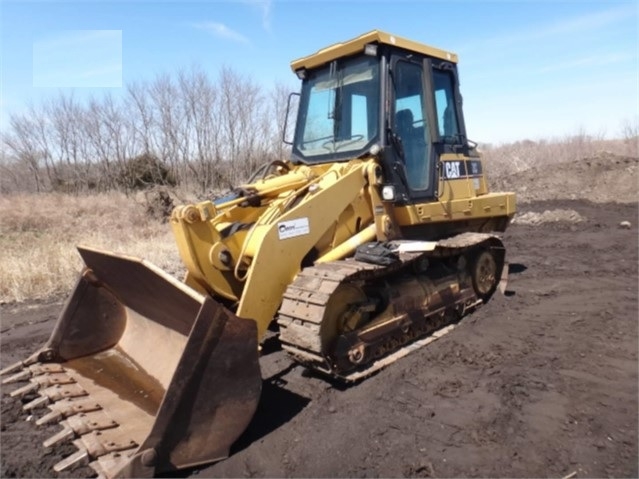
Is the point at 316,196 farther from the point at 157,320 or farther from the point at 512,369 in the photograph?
the point at 512,369

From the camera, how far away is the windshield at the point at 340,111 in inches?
199

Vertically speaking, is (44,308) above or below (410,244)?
below

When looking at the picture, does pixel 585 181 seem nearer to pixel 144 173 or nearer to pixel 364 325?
pixel 364 325

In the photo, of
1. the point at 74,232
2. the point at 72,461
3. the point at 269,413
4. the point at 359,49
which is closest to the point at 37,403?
the point at 72,461

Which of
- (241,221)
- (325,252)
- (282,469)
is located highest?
(241,221)

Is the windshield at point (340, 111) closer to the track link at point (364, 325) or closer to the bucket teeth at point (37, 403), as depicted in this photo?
the track link at point (364, 325)

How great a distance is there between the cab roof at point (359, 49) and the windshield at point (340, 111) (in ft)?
0.35

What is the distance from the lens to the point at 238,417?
3279 mm

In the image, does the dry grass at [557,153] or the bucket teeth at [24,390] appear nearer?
the bucket teeth at [24,390]

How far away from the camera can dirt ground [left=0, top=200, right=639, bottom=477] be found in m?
3.13

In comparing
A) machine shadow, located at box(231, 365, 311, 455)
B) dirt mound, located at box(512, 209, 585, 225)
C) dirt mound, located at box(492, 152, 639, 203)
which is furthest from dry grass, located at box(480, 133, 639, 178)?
machine shadow, located at box(231, 365, 311, 455)

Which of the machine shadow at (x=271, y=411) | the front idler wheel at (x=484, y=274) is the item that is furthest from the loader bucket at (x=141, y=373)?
the front idler wheel at (x=484, y=274)

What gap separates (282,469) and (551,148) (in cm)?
3284

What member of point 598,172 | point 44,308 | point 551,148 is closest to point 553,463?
point 44,308
